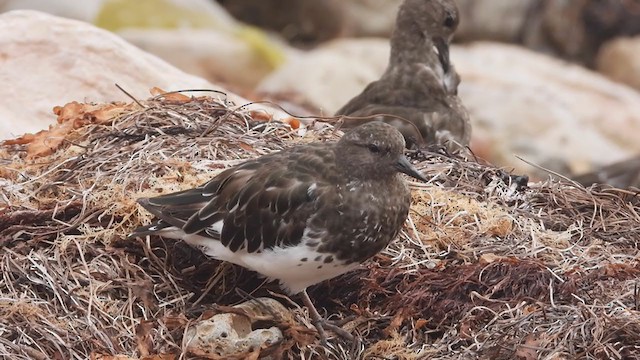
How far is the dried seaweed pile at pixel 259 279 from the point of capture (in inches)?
193

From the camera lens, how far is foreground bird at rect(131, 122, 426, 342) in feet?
16.2

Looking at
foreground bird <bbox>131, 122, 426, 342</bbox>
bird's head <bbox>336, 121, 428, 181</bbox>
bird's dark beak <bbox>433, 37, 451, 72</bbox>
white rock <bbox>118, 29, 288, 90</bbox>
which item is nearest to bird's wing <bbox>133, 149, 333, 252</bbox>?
foreground bird <bbox>131, 122, 426, 342</bbox>

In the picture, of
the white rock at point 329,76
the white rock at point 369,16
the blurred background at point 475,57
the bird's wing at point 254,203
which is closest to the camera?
the bird's wing at point 254,203

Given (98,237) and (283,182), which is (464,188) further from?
(98,237)

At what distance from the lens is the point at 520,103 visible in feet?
39.5

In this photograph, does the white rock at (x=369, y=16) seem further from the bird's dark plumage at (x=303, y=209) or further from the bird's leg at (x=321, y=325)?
the bird's leg at (x=321, y=325)

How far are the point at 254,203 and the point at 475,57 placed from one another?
9714 mm

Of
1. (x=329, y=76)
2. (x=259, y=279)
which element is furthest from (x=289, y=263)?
(x=329, y=76)

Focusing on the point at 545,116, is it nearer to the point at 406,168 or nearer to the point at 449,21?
the point at 449,21

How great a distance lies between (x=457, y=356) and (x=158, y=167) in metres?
1.93

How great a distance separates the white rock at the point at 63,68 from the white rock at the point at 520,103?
137 inches

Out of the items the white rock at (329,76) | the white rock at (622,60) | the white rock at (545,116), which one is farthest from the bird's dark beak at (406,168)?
the white rock at (622,60)

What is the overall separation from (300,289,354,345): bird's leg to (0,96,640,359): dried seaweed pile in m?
0.05

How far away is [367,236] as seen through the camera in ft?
16.3
